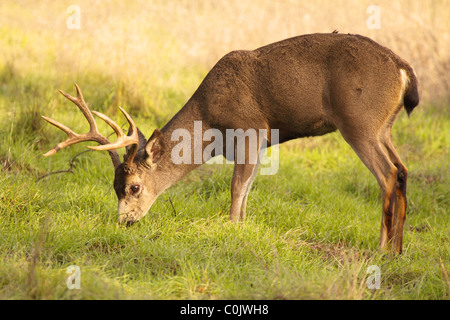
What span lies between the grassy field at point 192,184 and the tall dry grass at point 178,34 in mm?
35

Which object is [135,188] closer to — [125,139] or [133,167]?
[133,167]

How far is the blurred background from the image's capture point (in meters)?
8.83

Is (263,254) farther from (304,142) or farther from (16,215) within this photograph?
(304,142)

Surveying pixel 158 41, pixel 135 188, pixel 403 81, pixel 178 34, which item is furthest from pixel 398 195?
pixel 178 34

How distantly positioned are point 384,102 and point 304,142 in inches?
132

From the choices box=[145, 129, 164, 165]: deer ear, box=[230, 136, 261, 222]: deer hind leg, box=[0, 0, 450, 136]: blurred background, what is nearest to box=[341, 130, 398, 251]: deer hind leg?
box=[230, 136, 261, 222]: deer hind leg

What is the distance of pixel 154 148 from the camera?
233 inches

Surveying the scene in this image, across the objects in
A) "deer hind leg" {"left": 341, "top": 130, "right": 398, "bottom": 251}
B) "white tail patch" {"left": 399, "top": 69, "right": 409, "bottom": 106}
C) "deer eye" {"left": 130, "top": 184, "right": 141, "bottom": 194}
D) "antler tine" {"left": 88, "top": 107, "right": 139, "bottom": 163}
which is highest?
"white tail patch" {"left": 399, "top": 69, "right": 409, "bottom": 106}

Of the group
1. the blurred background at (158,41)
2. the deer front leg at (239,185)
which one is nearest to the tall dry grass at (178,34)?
the blurred background at (158,41)

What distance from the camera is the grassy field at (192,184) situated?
4.50 metres

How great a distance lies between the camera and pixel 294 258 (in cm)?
A: 511

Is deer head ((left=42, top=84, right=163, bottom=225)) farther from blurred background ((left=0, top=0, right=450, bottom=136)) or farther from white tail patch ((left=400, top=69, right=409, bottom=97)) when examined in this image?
white tail patch ((left=400, top=69, right=409, bottom=97))
